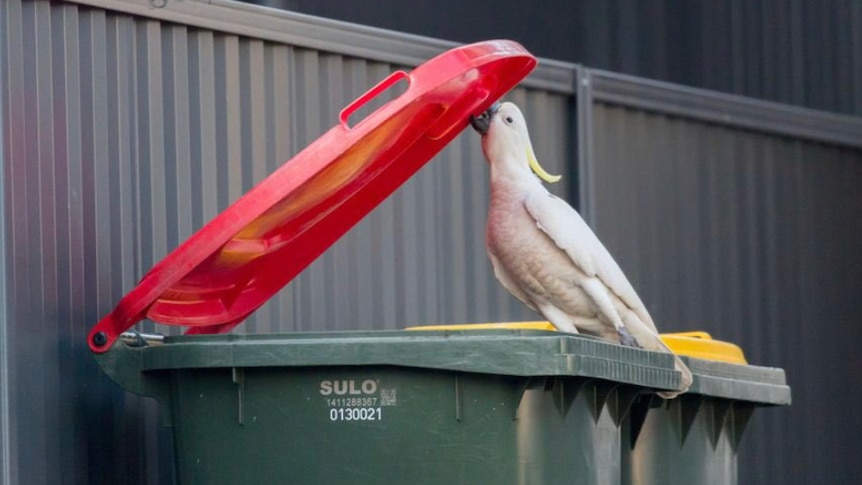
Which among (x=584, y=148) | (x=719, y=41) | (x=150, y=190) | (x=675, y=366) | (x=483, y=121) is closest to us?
(x=675, y=366)

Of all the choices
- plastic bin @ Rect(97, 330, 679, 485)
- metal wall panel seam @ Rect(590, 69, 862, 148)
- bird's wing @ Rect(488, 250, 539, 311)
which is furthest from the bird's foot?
metal wall panel seam @ Rect(590, 69, 862, 148)

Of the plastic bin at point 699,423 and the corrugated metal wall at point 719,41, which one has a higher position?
the corrugated metal wall at point 719,41

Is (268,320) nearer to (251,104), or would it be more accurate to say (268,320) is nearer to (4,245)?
(251,104)

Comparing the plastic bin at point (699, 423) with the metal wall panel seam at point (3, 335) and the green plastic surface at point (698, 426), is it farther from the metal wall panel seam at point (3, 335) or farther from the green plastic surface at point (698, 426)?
the metal wall panel seam at point (3, 335)

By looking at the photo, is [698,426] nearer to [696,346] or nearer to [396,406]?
[696,346]

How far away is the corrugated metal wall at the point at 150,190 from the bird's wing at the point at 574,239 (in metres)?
1.46

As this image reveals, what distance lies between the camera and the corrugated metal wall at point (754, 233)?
25.8ft

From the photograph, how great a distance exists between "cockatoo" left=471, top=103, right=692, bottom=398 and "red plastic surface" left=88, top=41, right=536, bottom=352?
0.20 metres

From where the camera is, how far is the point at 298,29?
253 inches

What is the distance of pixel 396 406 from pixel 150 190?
5.96 ft

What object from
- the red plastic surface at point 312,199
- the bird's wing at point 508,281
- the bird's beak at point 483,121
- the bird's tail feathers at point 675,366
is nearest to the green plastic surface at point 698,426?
the bird's tail feathers at point 675,366

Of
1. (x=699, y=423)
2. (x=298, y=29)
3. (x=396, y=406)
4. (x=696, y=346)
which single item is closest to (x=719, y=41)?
(x=298, y=29)

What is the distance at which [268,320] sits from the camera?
6.20 meters

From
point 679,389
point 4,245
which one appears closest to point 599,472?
point 679,389
